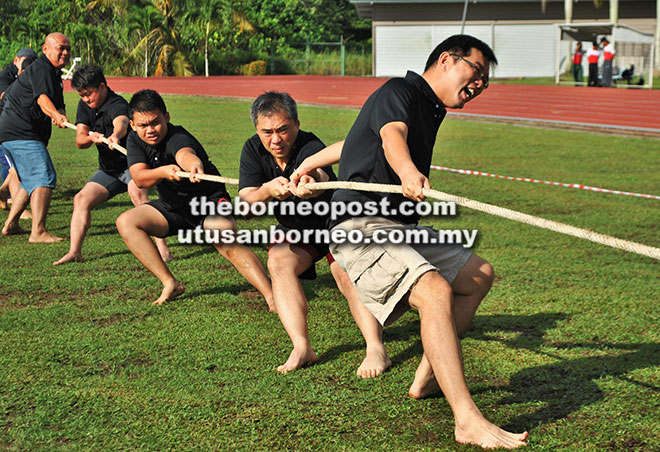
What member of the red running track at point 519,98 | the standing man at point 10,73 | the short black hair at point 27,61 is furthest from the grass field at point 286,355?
the red running track at point 519,98

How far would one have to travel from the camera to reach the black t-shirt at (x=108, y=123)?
7039 millimetres

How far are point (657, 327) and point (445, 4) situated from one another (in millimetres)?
36434

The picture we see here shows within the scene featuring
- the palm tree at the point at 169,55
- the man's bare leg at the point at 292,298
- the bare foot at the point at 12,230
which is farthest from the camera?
the palm tree at the point at 169,55

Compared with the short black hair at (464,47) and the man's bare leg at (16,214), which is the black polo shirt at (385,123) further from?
the man's bare leg at (16,214)

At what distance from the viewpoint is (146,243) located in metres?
5.59

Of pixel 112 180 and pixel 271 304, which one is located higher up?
pixel 112 180

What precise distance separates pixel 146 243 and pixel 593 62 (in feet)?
81.9

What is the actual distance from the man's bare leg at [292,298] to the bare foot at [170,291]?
3.79 ft

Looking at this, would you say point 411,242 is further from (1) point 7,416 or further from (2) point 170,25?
(2) point 170,25

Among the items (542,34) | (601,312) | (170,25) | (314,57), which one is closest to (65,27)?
(170,25)

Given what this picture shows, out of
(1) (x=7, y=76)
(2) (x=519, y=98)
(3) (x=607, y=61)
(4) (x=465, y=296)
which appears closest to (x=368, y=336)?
(4) (x=465, y=296)

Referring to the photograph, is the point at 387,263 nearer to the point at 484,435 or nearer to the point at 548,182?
Result: the point at 484,435

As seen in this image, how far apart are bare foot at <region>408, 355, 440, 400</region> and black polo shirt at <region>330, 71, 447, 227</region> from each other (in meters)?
0.72

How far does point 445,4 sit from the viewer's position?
39.2m
